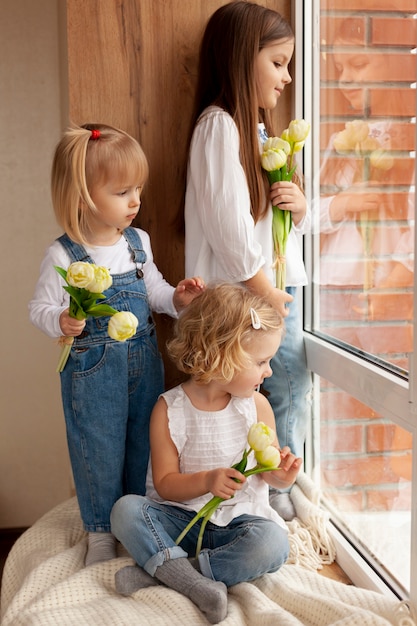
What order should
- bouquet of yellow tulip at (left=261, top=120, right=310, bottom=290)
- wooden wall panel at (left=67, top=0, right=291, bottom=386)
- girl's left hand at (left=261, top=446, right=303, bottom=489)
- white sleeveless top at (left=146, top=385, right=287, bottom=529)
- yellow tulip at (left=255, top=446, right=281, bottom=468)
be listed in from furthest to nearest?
wooden wall panel at (left=67, top=0, right=291, bottom=386) → bouquet of yellow tulip at (left=261, top=120, right=310, bottom=290) → white sleeveless top at (left=146, top=385, right=287, bottom=529) → girl's left hand at (left=261, top=446, right=303, bottom=489) → yellow tulip at (left=255, top=446, right=281, bottom=468)

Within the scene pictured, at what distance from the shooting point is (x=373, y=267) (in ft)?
5.94

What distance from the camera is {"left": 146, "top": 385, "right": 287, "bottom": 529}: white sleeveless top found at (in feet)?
6.22

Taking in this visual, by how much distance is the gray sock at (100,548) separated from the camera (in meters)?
1.95

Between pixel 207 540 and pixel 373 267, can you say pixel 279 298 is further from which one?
pixel 207 540

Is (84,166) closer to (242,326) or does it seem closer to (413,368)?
(242,326)

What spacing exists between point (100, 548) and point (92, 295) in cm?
65

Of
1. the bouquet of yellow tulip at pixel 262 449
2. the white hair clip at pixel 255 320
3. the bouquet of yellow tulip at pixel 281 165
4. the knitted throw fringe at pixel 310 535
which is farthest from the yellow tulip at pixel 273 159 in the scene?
the knitted throw fringe at pixel 310 535

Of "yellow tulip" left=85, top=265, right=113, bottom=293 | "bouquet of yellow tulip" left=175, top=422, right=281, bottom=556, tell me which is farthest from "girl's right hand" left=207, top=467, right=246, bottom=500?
"yellow tulip" left=85, top=265, right=113, bottom=293

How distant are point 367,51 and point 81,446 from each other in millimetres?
1173

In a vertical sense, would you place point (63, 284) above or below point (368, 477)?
above

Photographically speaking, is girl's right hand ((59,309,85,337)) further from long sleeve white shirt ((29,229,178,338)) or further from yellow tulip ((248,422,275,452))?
yellow tulip ((248,422,275,452))

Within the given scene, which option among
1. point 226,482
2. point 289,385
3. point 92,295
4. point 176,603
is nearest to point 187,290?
point 92,295

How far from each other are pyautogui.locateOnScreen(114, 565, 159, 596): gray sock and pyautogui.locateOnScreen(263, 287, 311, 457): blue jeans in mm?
594

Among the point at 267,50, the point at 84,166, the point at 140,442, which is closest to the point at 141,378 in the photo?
the point at 140,442
